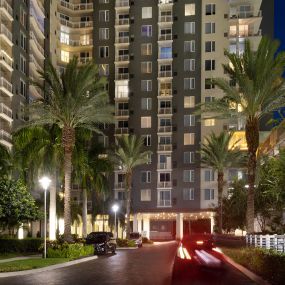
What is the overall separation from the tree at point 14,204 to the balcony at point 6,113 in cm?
1912

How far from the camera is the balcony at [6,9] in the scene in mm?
64688

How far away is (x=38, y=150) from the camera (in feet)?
160

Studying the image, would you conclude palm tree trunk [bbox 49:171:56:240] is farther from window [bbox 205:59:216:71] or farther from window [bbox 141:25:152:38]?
window [bbox 141:25:152:38]

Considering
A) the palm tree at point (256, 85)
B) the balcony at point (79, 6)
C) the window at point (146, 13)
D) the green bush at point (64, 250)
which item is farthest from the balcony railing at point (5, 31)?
the balcony at point (79, 6)

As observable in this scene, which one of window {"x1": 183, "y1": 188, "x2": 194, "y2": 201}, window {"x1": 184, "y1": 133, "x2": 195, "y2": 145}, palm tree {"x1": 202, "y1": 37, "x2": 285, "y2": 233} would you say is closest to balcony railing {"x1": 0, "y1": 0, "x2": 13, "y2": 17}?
palm tree {"x1": 202, "y1": 37, "x2": 285, "y2": 233}

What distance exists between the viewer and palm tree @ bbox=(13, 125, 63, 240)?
48.8 meters

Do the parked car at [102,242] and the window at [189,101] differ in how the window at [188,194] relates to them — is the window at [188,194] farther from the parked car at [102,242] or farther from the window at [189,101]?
the parked car at [102,242]

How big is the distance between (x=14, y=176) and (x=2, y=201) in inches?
854

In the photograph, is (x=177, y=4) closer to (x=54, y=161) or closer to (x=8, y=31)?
(x=8, y=31)

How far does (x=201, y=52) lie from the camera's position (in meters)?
98.2

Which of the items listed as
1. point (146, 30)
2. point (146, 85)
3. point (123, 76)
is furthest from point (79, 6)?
point (146, 85)

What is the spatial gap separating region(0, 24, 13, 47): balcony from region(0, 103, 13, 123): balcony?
286 inches

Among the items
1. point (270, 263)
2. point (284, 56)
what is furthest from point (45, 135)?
point (270, 263)

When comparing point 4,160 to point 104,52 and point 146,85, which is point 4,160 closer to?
point 146,85
